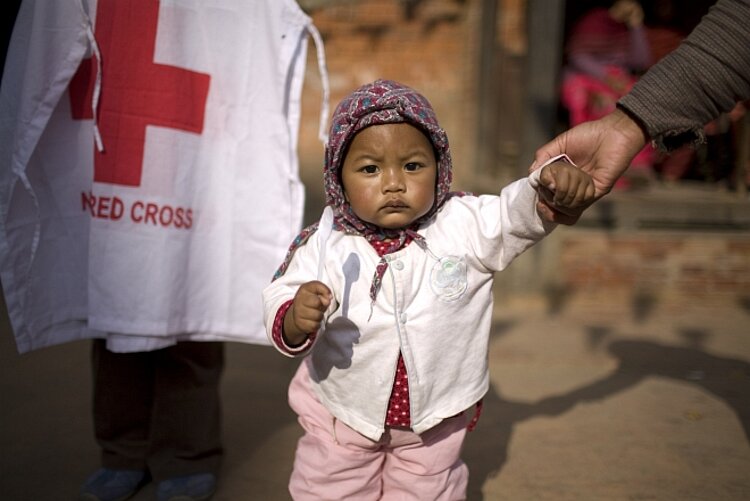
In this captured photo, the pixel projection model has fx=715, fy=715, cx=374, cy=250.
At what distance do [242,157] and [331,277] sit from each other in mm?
645

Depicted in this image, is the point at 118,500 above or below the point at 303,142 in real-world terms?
below

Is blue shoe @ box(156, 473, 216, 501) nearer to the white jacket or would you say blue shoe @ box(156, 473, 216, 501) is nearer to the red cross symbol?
the white jacket

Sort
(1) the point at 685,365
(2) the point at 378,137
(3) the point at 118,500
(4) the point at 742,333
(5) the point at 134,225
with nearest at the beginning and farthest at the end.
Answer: (2) the point at 378,137 → (5) the point at 134,225 → (3) the point at 118,500 → (1) the point at 685,365 → (4) the point at 742,333

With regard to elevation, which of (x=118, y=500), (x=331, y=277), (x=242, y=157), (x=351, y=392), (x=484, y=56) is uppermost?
(x=484, y=56)

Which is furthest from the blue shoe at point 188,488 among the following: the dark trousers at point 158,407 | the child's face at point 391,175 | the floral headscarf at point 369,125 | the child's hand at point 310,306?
the child's face at point 391,175

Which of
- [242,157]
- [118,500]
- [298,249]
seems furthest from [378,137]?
[118,500]

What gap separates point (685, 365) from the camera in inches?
158

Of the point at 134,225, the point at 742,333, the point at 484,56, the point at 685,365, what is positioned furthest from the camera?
the point at 484,56

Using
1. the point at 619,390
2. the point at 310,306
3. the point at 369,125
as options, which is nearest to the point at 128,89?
the point at 369,125

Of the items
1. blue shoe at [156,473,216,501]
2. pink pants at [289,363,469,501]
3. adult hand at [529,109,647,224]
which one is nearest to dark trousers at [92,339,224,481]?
blue shoe at [156,473,216,501]

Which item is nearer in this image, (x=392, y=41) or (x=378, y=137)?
(x=378, y=137)

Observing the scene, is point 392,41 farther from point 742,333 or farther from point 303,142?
point 742,333

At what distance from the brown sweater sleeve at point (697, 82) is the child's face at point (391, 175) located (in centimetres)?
58

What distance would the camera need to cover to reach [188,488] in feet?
8.26
